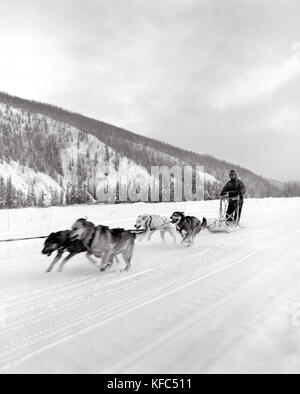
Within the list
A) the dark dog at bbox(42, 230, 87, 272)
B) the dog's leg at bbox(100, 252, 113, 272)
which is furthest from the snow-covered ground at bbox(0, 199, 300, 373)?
the dark dog at bbox(42, 230, 87, 272)

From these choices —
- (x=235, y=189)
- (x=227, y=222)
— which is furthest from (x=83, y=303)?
(x=235, y=189)

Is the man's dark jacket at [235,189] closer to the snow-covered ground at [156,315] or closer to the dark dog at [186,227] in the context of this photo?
the dark dog at [186,227]

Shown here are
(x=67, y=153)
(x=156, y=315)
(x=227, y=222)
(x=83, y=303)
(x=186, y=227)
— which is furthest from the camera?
(x=67, y=153)

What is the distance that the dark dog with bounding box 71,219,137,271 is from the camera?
529 centimetres

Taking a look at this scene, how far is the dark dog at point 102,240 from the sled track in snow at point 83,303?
0.42m

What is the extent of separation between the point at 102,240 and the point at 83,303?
5.18ft

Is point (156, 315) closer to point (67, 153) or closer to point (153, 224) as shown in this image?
point (153, 224)

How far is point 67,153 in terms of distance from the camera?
84062 mm

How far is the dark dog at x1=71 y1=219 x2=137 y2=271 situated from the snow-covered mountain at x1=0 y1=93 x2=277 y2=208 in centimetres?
4804

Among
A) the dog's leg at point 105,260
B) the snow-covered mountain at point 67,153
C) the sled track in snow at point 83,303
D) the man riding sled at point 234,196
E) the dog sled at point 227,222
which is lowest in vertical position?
the sled track in snow at point 83,303

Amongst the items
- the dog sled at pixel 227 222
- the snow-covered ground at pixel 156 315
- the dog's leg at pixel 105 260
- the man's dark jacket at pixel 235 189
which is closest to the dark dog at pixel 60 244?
the snow-covered ground at pixel 156 315

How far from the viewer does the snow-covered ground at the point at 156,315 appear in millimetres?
2512

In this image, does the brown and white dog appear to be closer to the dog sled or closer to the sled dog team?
the dog sled
